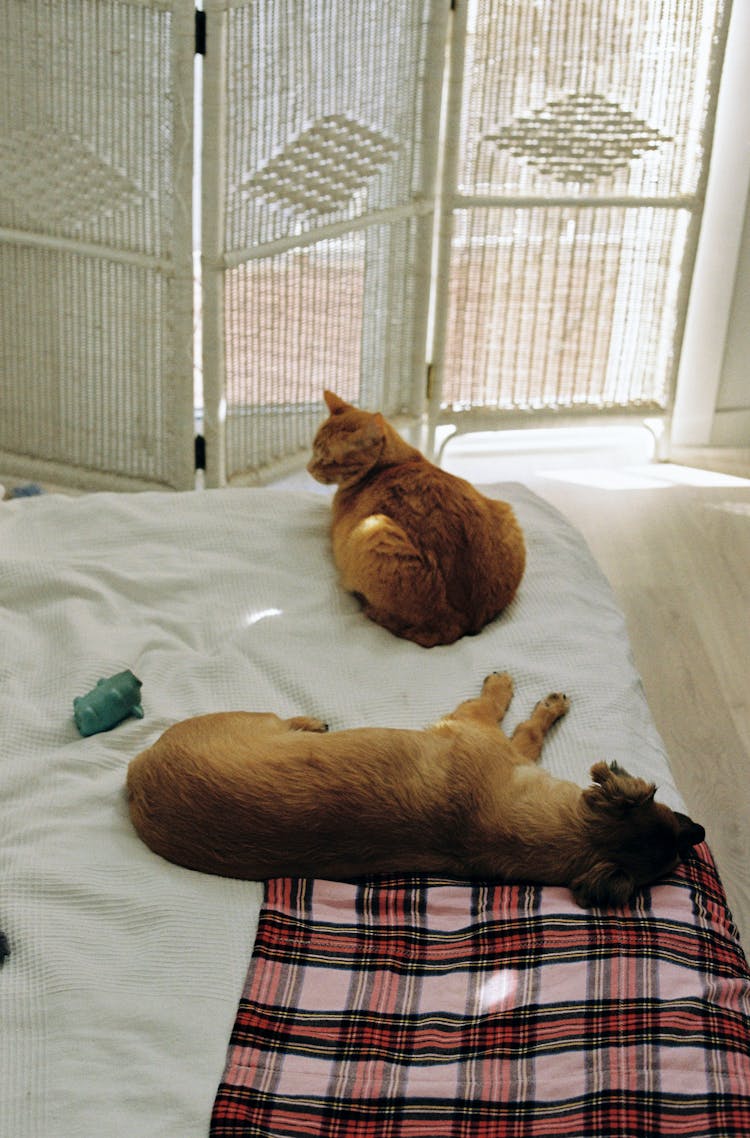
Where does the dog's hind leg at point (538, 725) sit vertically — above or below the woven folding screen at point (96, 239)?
below

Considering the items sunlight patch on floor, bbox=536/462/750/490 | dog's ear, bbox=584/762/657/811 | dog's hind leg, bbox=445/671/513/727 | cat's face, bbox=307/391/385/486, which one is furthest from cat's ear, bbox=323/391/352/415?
sunlight patch on floor, bbox=536/462/750/490

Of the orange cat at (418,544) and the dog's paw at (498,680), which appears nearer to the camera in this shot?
the dog's paw at (498,680)

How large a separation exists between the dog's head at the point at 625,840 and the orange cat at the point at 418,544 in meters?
0.56

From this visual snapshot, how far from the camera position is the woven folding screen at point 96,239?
2672mm

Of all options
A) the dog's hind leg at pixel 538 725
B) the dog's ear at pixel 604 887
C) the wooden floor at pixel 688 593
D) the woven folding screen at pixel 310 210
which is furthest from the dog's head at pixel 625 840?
the woven folding screen at pixel 310 210

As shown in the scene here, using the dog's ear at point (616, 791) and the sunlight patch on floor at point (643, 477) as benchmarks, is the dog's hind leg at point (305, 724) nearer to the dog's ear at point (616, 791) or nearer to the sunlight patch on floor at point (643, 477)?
the dog's ear at point (616, 791)

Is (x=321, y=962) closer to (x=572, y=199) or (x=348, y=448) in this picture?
(x=348, y=448)

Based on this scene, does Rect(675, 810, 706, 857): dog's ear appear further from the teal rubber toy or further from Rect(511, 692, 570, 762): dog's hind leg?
the teal rubber toy

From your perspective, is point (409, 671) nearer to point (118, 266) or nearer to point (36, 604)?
point (36, 604)

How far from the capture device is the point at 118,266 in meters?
2.89

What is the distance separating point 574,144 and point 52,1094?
2.79m

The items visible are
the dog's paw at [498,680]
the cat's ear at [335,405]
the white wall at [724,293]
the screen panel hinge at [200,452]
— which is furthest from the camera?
the white wall at [724,293]

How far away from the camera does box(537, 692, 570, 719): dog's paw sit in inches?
69.0

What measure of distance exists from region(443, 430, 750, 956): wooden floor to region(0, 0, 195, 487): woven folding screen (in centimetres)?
105
